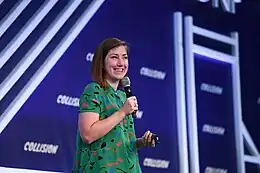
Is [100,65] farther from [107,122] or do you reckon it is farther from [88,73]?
[88,73]

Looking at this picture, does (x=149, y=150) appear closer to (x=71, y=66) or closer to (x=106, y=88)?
(x=71, y=66)

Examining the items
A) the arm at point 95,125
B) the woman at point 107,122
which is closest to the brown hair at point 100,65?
the woman at point 107,122

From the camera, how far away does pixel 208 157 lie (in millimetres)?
4328

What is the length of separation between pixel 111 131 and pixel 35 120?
1246 millimetres

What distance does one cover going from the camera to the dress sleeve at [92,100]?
2.16 metres

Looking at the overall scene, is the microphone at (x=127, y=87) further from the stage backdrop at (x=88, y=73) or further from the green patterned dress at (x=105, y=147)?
the stage backdrop at (x=88, y=73)

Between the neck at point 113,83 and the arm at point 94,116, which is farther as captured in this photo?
the neck at point 113,83

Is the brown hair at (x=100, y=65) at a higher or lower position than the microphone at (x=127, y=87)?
higher

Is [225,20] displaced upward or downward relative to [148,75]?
upward

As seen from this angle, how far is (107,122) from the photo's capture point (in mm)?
2105

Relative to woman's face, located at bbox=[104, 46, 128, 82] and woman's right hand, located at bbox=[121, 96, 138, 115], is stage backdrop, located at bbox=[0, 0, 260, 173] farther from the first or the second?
woman's right hand, located at bbox=[121, 96, 138, 115]

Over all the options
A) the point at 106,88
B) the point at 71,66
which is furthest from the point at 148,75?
the point at 106,88

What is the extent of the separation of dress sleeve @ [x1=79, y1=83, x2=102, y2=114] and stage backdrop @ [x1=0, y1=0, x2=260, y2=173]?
114cm

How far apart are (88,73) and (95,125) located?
156cm
